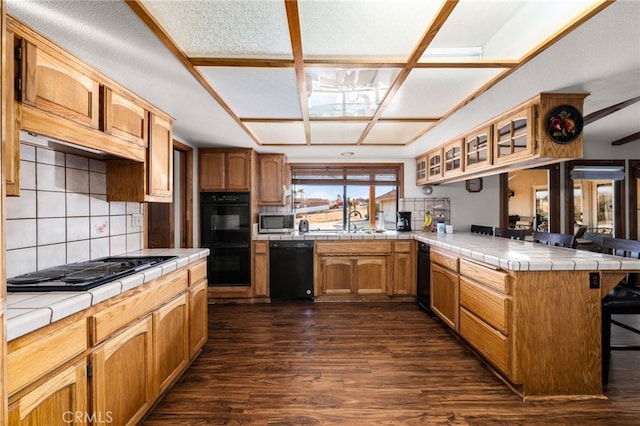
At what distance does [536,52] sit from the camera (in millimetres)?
1547

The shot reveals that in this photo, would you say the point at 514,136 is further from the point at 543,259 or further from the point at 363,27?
the point at 363,27

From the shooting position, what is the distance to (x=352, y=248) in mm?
3947

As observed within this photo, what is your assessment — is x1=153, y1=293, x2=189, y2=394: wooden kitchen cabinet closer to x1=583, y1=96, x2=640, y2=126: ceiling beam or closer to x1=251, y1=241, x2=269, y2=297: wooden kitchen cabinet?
x1=251, y1=241, x2=269, y2=297: wooden kitchen cabinet

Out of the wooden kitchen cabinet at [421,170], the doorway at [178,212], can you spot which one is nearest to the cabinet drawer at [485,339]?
the wooden kitchen cabinet at [421,170]

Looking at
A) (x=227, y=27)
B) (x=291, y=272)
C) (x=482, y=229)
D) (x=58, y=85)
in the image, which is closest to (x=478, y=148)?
(x=482, y=229)

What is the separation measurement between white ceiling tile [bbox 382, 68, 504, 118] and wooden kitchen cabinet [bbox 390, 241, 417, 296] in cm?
187

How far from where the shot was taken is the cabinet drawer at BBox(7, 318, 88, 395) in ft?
3.09

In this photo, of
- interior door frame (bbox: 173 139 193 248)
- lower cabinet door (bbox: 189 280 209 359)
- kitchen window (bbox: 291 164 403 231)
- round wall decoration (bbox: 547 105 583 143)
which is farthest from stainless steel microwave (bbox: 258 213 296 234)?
round wall decoration (bbox: 547 105 583 143)

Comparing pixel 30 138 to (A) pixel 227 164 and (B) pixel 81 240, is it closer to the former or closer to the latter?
(B) pixel 81 240

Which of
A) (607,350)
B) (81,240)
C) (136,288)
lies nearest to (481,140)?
(607,350)

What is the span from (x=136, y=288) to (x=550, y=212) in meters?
5.08

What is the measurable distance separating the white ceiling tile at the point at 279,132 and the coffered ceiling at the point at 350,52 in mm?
277

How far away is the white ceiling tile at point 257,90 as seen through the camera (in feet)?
5.90

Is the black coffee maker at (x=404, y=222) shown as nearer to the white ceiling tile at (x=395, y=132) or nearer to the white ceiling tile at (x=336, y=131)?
the white ceiling tile at (x=395, y=132)
